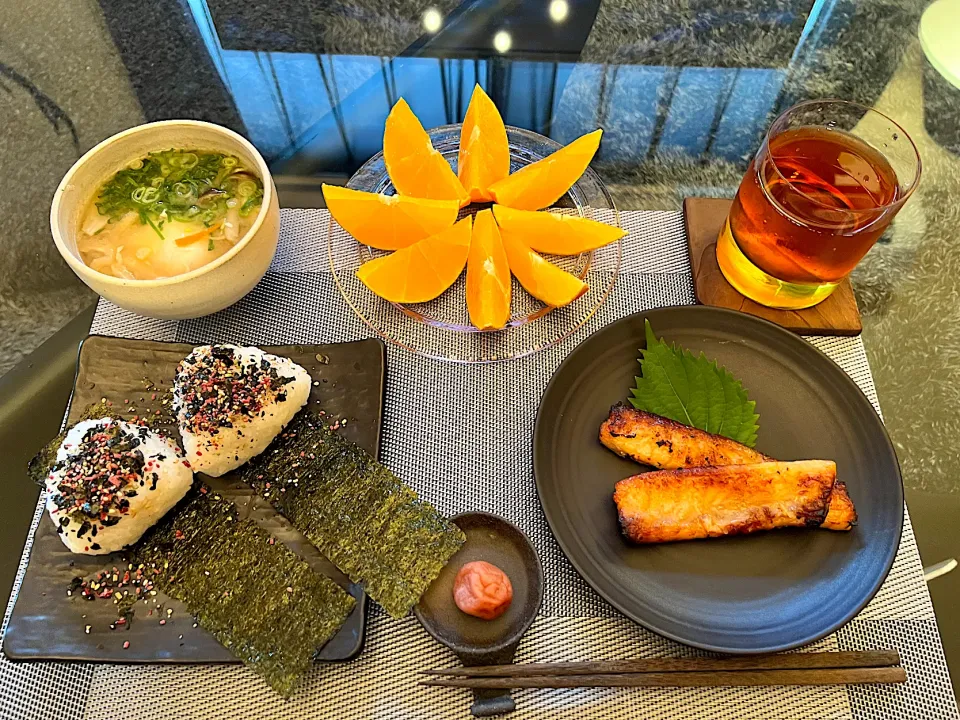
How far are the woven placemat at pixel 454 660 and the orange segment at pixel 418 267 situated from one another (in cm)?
18

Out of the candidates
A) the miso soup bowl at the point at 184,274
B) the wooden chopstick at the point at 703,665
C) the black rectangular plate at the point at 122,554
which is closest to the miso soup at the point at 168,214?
the miso soup bowl at the point at 184,274

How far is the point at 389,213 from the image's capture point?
4.11 ft

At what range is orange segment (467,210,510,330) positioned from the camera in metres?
1.23

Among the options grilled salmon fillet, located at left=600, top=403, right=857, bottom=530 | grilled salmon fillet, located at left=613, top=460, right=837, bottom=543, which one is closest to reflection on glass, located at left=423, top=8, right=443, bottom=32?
grilled salmon fillet, located at left=600, top=403, right=857, bottom=530

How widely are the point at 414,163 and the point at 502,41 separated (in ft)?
1.93

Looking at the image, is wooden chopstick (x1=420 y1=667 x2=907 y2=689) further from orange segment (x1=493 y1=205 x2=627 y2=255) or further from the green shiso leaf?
orange segment (x1=493 y1=205 x2=627 y2=255)

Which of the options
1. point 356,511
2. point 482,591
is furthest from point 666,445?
point 356,511

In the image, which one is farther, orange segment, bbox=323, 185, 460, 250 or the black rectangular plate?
orange segment, bbox=323, 185, 460, 250

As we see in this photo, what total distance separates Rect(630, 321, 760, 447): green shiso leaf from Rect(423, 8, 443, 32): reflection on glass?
41.4 inches

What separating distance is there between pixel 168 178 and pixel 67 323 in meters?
0.37

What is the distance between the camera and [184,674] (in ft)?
3.44

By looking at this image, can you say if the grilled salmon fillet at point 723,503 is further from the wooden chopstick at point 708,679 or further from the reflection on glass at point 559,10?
the reflection on glass at point 559,10

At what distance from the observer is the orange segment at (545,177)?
51.9 inches

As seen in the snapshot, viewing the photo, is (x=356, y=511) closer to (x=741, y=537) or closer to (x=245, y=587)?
(x=245, y=587)
